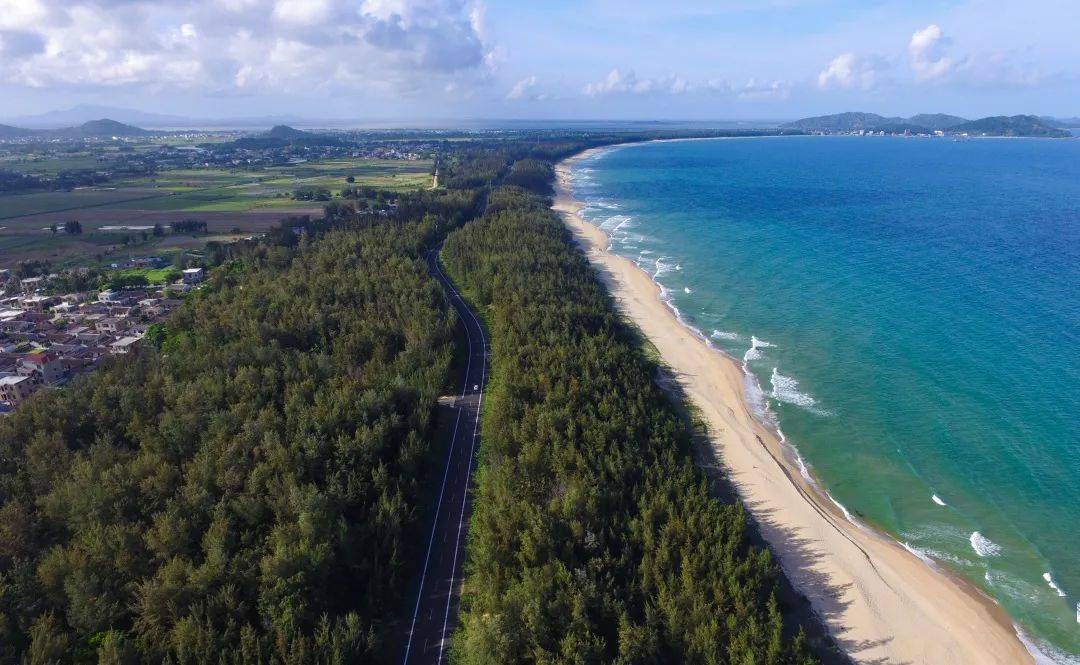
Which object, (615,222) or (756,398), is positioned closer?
(756,398)

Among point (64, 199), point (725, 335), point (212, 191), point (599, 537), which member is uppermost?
point (212, 191)

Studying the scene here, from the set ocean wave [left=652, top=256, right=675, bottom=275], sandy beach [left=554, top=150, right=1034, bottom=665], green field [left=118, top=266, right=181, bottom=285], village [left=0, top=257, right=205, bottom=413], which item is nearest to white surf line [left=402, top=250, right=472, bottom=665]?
sandy beach [left=554, top=150, right=1034, bottom=665]

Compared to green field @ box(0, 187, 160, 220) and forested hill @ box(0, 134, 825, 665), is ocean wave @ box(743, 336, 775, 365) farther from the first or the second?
green field @ box(0, 187, 160, 220)

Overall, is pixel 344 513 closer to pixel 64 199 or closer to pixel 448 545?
pixel 448 545

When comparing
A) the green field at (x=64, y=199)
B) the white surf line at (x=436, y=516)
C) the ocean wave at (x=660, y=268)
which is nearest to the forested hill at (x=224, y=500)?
the white surf line at (x=436, y=516)

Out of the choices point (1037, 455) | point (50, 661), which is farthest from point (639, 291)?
point (50, 661)

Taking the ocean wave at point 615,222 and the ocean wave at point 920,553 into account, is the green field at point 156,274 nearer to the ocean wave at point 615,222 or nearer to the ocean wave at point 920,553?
the ocean wave at point 615,222

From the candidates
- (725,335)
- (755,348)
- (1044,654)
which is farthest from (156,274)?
(1044,654)
